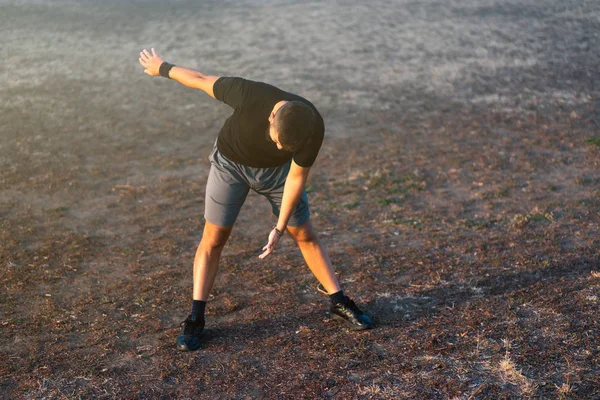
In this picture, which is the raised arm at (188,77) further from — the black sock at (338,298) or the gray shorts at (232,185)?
the black sock at (338,298)

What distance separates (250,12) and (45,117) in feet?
26.6

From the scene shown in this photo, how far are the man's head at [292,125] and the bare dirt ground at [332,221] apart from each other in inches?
58.2

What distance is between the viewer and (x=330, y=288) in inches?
197

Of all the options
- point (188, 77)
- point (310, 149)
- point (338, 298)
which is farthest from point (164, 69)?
point (338, 298)

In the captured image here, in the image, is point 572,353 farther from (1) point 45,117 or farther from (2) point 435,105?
(1) point 45,117

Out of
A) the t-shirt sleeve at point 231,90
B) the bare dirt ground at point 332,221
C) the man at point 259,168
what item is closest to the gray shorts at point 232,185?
the man at point 259,168

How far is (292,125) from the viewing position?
396cm

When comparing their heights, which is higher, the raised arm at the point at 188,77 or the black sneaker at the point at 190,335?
the raised arm at the point at 188,77

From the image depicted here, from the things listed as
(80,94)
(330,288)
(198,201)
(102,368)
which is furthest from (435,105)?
Answer: (102,368)

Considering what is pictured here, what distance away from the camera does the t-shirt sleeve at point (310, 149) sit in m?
4.21

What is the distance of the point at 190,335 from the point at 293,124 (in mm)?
1736

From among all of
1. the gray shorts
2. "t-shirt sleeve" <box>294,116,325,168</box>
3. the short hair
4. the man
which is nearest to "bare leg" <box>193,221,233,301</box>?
the man

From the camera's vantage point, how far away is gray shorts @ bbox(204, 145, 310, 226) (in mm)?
4664

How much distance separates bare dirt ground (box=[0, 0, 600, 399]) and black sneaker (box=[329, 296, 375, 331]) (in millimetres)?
101
